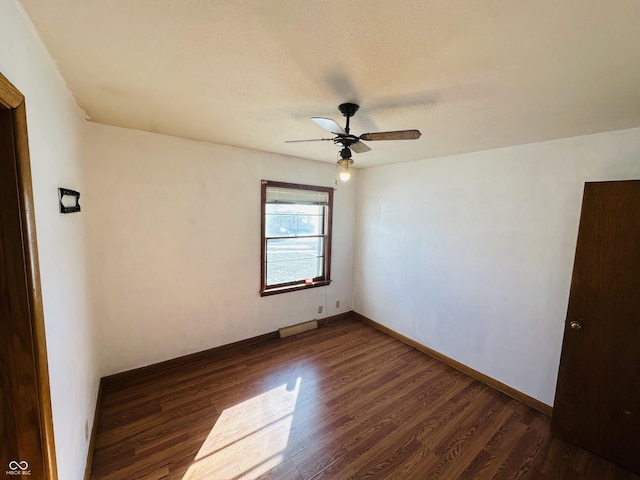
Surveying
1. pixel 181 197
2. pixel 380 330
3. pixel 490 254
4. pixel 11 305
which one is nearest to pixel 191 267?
pixel 181 197

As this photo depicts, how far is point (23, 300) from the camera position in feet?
2.81

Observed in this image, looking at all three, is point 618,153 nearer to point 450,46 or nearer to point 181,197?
point 450,46

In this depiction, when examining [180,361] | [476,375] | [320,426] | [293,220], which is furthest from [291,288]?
[476,375]

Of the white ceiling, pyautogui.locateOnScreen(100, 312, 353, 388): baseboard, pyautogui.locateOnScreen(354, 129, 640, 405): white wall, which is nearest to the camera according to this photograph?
the white ceiling

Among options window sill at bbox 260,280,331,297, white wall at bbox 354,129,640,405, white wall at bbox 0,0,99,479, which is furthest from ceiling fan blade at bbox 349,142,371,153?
window sill at bbox 260,280,331,297

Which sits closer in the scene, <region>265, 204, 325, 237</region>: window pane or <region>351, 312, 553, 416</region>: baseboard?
<region>351, 312, 553, 416</region>: baseboard

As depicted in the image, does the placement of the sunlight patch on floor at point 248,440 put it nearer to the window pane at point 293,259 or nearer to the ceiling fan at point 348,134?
the window pane at point 293,259

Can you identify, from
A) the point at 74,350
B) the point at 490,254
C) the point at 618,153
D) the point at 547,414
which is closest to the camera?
the point at 74,350

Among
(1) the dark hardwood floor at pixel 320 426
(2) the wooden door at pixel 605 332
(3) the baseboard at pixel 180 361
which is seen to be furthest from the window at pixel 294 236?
(2) the wooden door at pixel 605 332

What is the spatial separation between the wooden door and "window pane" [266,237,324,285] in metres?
2.83

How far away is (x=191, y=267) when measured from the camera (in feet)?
9.47

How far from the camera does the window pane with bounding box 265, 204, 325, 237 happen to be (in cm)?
346

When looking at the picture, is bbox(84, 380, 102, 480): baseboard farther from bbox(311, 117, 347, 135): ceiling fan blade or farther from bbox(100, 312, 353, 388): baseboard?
bbox(311, 117, 347, 135): ceiling fan blade

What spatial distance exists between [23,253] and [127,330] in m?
2.16
